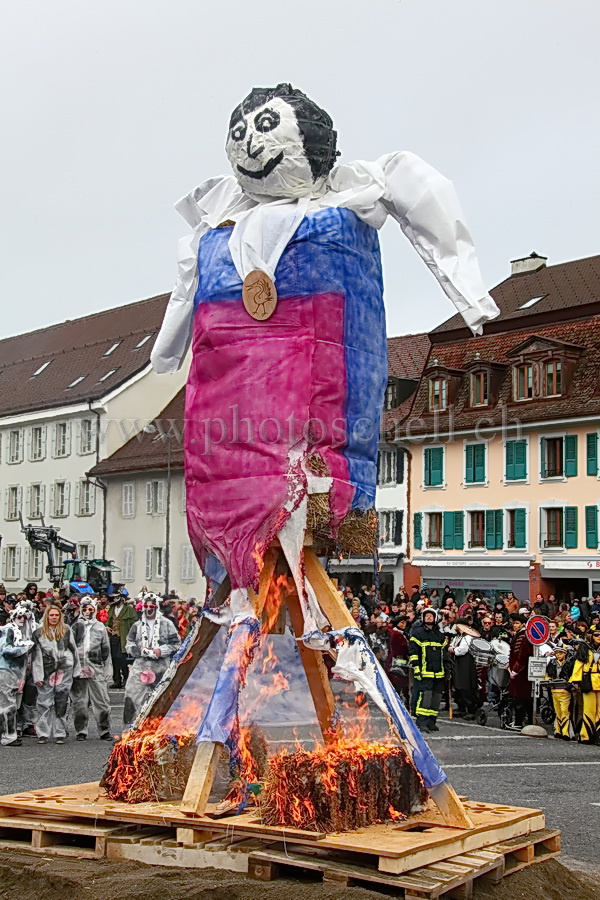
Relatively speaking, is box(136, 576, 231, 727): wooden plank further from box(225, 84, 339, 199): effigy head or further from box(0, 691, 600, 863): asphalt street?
box(0, 691, 600, 863): asphalt street

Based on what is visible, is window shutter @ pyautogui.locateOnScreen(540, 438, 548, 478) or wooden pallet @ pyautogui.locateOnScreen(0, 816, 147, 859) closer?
wooden pallet @ pyautogui.locateOnScreen(0, 816, 147, 859)

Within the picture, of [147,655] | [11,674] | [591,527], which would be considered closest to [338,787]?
[147,655]

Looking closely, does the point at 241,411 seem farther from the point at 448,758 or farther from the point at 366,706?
the point at 448,758

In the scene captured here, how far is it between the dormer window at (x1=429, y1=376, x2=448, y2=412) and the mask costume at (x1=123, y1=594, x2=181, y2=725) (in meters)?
26.8

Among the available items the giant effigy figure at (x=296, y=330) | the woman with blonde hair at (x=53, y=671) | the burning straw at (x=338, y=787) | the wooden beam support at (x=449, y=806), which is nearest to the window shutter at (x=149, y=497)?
the woman with blonde hair at (x=53, y=671)

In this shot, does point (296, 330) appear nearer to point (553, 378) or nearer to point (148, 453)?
point (553, 378)

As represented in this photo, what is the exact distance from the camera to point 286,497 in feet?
22.3

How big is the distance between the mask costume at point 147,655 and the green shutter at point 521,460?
25.5 meters

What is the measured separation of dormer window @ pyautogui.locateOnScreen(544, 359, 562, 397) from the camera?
36.9 metres

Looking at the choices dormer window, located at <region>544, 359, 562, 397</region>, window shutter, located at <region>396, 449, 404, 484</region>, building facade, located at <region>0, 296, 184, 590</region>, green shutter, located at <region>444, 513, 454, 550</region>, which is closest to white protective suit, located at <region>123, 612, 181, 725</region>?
dormer window, located at <region>544, 359, 562, 397</region>

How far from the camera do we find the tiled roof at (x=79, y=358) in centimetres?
5028

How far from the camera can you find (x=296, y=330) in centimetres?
691

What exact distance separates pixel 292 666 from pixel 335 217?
7.98 ft

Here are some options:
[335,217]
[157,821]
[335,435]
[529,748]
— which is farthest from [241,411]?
[529,748]
